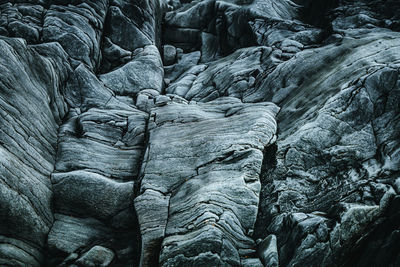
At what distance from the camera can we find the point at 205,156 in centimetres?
1653

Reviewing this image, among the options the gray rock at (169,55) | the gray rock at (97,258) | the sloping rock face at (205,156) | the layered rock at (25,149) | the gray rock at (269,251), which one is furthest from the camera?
the gray rock at (169,55)

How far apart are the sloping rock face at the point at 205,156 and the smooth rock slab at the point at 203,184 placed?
0.07m

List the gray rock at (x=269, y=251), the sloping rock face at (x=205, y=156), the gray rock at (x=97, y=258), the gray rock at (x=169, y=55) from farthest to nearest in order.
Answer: the gray rock at (x=169, y=55), the gray rock at (x=97, y=258), the sloping rock face at (x=205, y=156), the gray rock at (x=269, y=251)

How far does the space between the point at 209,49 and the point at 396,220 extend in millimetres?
29471

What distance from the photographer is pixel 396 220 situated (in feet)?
36.0

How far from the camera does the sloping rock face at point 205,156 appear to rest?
12.1 meters

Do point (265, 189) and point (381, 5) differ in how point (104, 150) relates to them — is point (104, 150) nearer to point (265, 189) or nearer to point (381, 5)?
point (265, 189)

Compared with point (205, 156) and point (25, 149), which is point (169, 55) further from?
point (25, 149)

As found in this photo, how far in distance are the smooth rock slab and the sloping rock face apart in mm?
66

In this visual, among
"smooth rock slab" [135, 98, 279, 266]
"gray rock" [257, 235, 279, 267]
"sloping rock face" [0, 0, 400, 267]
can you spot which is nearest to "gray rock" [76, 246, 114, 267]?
"sloping rock face" [0, 0, 400, 267]

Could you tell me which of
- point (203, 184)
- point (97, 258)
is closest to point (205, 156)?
point (203, 184)

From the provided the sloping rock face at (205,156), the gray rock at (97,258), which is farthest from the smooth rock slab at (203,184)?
the gray rock at (97,258)

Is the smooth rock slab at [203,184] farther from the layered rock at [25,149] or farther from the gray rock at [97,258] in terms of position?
the layered rock at [25,149]

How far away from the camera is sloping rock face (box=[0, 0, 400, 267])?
1208cm
